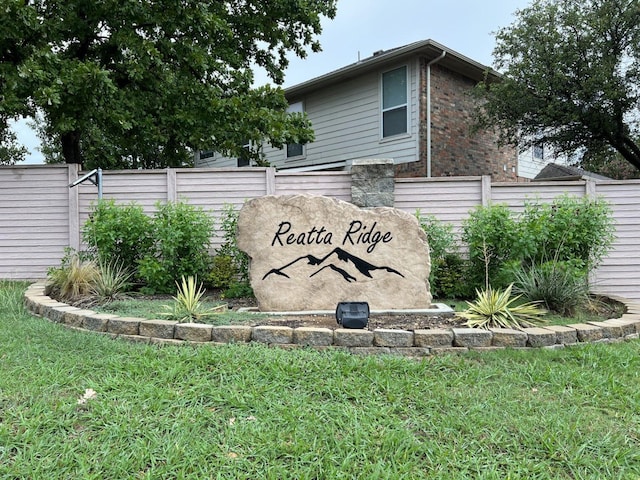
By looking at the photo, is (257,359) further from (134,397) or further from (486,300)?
(486,300)

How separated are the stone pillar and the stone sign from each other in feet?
4.55

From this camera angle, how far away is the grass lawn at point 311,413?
85.9 inches

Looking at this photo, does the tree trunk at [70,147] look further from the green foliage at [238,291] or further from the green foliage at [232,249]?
the green foliage at [238,291]

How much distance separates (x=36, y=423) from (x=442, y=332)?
2.83m

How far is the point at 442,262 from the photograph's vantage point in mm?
5934

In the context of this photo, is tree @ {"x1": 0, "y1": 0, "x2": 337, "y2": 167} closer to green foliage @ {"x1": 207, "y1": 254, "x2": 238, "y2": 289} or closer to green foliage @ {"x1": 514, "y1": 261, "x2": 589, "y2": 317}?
green foliage @ {"x1": 207, "y1": 254, "x2": 238, "y2": 289}

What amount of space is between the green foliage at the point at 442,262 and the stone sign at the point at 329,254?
1015mm

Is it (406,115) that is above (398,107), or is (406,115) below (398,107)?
below

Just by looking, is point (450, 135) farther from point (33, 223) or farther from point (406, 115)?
point (33, 223)

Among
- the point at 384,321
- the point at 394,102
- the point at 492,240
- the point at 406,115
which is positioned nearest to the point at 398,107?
the point at 394,102

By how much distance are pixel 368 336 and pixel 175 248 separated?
300 cm

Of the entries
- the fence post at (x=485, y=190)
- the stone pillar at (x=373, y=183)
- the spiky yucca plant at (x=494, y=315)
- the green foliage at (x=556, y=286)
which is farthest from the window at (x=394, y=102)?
the spiky yucca plant at (x=494, y=315)

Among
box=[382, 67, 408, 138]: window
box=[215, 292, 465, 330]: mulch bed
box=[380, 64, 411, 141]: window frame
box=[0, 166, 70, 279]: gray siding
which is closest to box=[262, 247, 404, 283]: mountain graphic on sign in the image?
box=[215, 292, 465, 330]: mulch bed

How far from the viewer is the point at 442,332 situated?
369 centimetres
